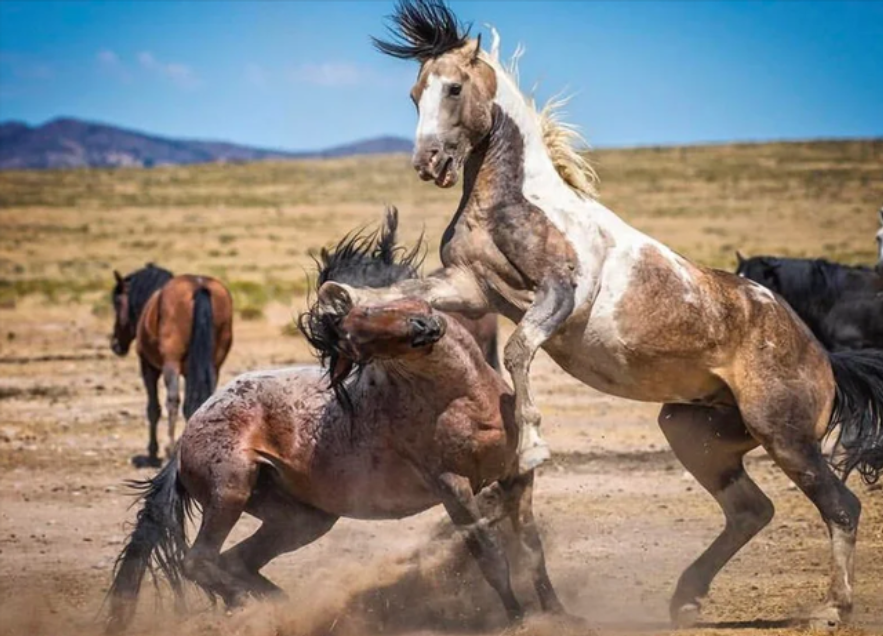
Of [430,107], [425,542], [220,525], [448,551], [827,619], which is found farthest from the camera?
[425,542]

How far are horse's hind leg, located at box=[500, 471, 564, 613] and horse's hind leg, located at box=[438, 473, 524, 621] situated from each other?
19 centimetres

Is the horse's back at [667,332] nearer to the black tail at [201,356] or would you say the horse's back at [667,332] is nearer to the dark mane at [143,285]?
the black tail at [201,356]

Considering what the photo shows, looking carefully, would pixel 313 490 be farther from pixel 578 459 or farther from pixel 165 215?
pixel 165 215

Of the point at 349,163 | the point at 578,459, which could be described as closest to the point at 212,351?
the point at 578,459

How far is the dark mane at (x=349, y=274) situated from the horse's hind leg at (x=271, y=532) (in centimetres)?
69

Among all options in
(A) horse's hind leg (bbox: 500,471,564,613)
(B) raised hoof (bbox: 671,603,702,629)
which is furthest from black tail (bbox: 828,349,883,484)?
(A) horse's hind leg (bbox: 500,471,564,613)

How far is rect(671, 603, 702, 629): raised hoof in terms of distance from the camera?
22.3 feet

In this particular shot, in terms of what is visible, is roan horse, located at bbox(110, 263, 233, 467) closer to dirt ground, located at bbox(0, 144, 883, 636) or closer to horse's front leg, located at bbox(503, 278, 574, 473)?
dirt ground, located at bbox(0, 144, 883, 636)

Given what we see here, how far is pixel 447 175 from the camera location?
6.05 m

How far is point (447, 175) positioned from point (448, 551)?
2.26m

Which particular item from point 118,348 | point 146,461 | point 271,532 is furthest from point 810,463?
point 118,348

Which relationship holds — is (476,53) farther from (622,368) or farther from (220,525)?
(220,525)

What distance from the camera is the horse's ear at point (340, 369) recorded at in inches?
249

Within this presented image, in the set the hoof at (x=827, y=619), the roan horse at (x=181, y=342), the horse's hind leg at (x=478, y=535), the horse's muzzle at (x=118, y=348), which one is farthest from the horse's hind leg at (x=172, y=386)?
the hoof at (x=827, y=619)
